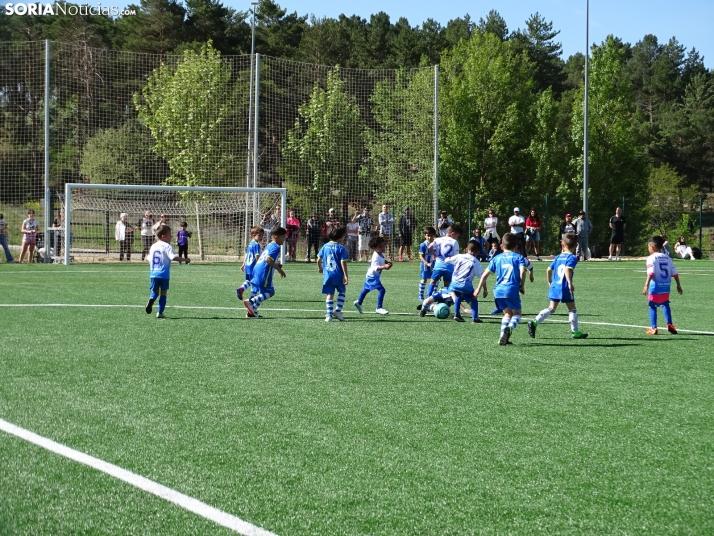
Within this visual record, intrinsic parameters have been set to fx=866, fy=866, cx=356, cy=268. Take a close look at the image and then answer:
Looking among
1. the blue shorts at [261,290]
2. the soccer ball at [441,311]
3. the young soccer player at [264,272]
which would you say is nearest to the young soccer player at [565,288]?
the soccer ball at [441,311]

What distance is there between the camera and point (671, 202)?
48.9 m

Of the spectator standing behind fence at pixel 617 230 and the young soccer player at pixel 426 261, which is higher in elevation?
the spectator standing behind fence at pixel 617 230

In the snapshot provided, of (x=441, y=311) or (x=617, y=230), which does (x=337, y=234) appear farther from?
(x=617, y=230)

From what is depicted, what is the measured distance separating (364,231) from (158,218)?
24.5ft

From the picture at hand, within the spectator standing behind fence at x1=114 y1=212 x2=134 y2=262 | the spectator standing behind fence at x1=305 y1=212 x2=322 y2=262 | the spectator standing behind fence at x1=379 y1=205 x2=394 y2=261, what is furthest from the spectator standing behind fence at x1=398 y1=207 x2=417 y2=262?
the spectator standing behind fence at x1=114 y1=212 x2=134 y2=262

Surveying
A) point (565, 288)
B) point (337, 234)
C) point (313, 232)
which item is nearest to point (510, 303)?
point (565, 288)

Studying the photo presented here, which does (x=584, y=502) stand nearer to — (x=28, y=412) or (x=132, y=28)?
(x=28, y=412)

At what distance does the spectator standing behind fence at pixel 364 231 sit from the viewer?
31.5 meters

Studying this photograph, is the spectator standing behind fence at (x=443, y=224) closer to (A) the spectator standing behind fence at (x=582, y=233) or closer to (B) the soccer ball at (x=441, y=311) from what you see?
(A) the spectator standing behind fence at (x=582, y=233)

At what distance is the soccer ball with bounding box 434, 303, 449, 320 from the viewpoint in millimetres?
13094

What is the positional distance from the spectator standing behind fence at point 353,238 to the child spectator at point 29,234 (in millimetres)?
10671

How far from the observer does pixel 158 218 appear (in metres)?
31.2

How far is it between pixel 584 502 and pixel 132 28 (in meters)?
51.9

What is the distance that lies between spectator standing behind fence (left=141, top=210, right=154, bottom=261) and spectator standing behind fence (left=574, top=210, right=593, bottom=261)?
1565cm
